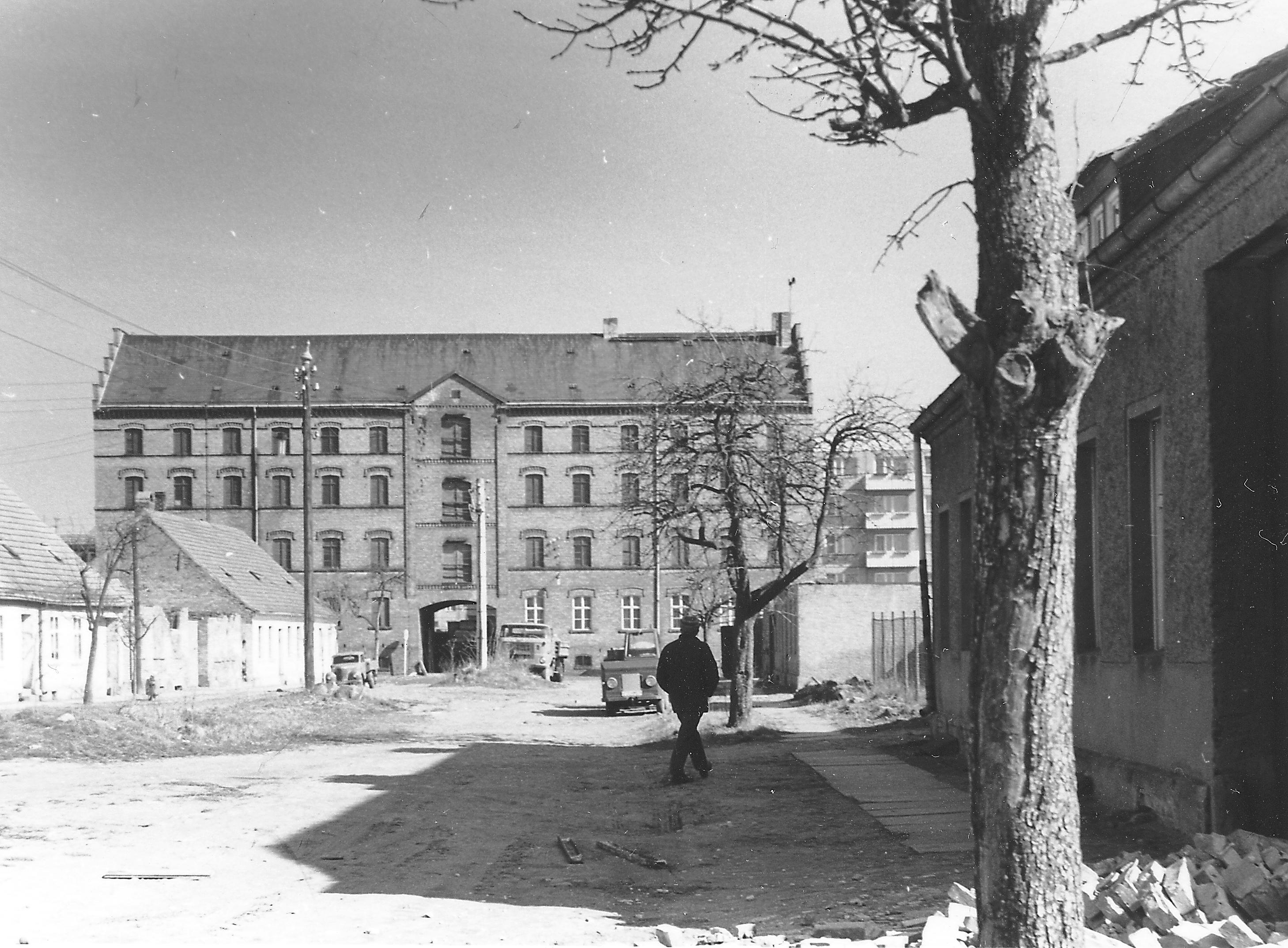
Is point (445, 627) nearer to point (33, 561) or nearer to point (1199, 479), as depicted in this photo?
point (33, 561)

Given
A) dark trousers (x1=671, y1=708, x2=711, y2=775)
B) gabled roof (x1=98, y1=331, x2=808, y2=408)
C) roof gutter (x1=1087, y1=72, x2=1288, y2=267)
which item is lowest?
dark trousers (x1=671, y1=708, x2=711, y2=775)

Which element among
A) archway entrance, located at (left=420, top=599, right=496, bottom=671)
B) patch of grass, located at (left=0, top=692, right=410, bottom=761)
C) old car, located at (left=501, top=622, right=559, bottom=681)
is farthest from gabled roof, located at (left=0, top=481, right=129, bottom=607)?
archway entrance, located at (left=420, top=599, right=496, bottom=671)

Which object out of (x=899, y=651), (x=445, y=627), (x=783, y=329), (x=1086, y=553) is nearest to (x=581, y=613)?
(x=445, y=627)

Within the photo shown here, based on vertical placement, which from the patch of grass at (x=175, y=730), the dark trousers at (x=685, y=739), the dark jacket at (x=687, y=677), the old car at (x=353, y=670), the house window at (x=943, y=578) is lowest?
the old car at (x=353, y=670)

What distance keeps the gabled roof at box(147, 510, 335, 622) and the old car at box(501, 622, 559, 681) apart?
8954 mm

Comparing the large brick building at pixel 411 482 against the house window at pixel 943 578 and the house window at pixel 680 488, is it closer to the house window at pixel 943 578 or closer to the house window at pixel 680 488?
the house window at pixel 680 488

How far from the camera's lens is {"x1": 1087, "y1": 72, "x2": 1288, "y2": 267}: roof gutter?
768 centimetres

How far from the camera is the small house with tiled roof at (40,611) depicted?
31.5 metres

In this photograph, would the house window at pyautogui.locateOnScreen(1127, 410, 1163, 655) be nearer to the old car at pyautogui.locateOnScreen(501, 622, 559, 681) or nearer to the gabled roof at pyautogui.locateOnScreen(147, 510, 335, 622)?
the gabled roof at pyautogui.locateOnScreen(147, 510, 335, 622)

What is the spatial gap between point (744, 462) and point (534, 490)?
47455 mm

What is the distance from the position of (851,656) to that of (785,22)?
112 feet

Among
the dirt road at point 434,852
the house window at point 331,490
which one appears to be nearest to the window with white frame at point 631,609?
the house window at point 331,490

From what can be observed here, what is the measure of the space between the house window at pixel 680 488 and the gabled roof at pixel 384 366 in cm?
4449

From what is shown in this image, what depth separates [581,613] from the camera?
6925cm
